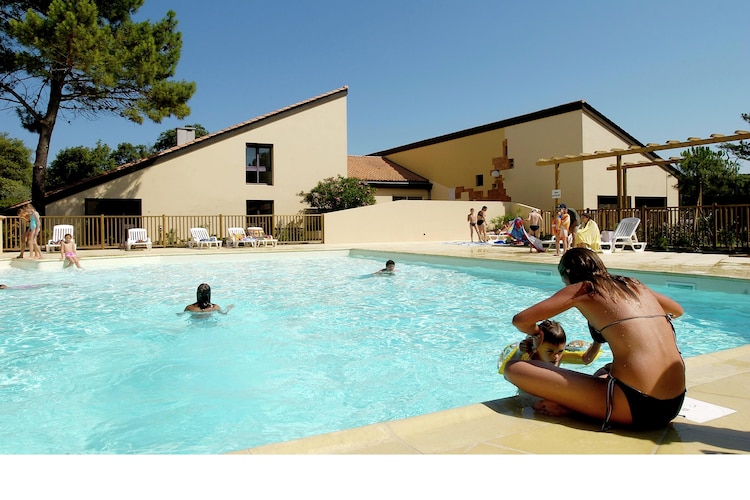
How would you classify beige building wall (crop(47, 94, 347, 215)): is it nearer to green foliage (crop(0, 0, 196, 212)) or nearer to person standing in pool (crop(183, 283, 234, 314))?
green foliage (crop(0, 0, 196, 212))

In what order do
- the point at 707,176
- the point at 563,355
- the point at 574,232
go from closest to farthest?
1. the point at 563,355
2. the point at 574,232
3. the point at 707,176

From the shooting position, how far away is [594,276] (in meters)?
2.63

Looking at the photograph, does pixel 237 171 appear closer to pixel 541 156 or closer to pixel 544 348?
pixel 541 156

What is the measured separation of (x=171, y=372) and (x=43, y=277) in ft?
28.4

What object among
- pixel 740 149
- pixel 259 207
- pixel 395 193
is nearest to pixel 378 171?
pixel 395 193

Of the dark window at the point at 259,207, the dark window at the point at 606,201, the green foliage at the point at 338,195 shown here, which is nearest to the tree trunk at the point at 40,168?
the dark window at the point at 259,207

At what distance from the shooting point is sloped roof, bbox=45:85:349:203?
64.2ft

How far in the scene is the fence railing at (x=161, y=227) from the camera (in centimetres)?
1780

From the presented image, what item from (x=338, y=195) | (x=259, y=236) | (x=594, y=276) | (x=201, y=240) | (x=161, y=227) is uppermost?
(x=338, y=195)

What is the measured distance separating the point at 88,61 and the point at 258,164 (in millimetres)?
8032

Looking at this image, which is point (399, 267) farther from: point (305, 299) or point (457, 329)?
point (457, 329)

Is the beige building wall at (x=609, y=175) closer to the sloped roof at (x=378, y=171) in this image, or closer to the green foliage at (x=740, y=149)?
the sloped roof at (x=378, y=171)

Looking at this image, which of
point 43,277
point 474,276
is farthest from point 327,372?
point 43,277
